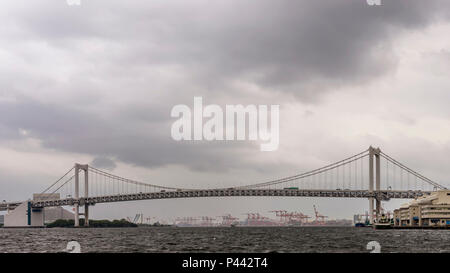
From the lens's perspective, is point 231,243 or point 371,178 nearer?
point 231,243

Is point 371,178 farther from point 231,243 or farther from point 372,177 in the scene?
point 231,243

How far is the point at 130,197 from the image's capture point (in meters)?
157

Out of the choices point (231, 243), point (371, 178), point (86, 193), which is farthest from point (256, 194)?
point (231, 243)

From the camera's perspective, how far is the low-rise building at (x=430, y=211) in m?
133

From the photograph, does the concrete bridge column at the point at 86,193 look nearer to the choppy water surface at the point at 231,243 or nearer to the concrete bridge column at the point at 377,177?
the concrete bridge column at the point at 377,177

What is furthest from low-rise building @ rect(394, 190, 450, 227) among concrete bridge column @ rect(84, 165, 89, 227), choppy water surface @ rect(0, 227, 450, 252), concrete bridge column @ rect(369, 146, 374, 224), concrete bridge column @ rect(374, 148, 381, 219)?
concrete bridge column @ rect(84, 165, 89, 227)

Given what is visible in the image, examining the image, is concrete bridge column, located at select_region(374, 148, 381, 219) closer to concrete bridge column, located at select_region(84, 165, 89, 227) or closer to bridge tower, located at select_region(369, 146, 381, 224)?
bridge tower, located at select_region(369, 146, 381, 224)

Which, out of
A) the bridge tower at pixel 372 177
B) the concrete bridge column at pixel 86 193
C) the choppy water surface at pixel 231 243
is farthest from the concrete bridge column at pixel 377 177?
the concrete bridge column at pixel 86 193

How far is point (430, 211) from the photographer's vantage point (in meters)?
135

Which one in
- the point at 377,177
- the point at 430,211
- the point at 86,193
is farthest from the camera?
the point at 86,193

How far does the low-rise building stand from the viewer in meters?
133
